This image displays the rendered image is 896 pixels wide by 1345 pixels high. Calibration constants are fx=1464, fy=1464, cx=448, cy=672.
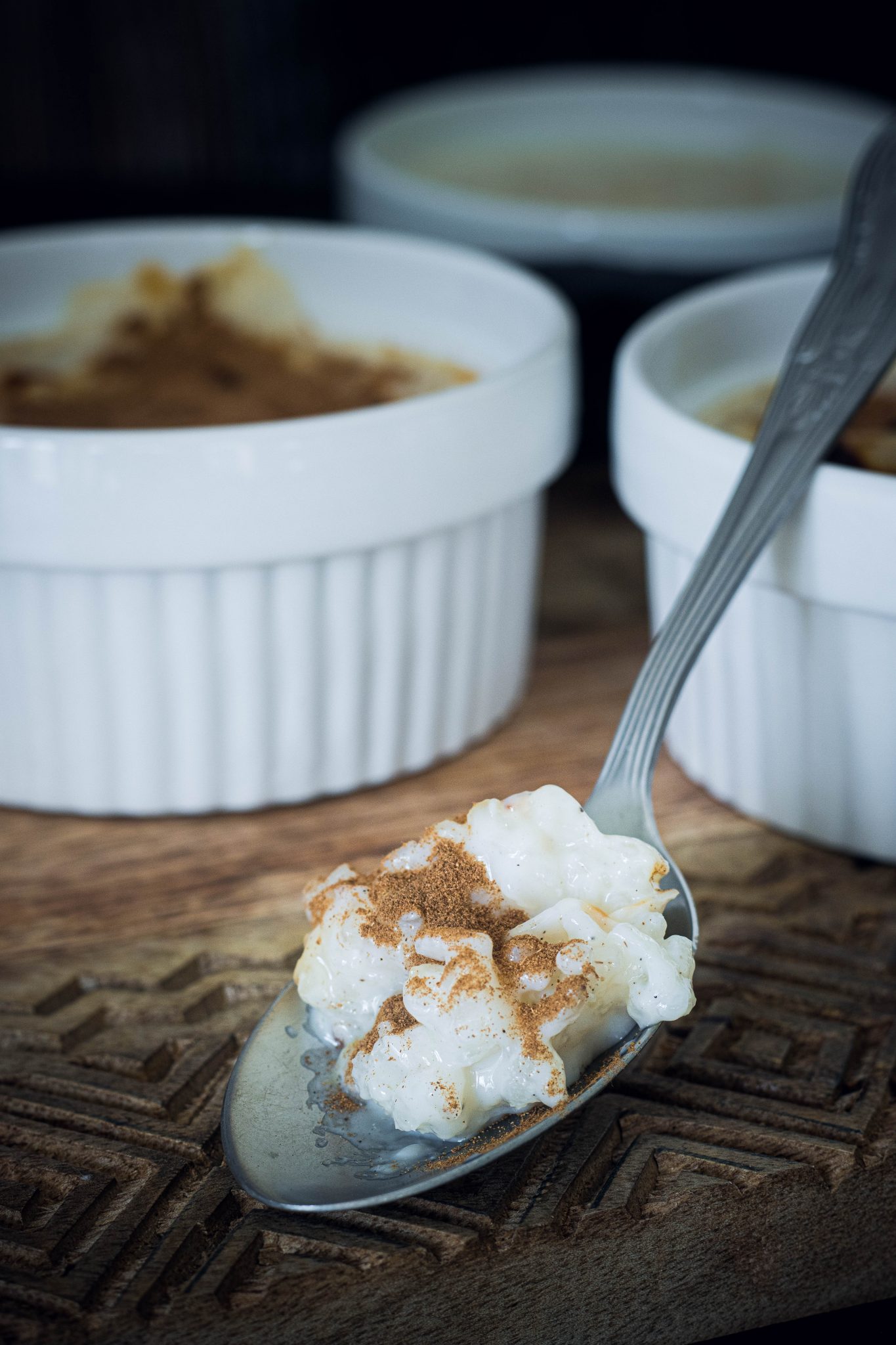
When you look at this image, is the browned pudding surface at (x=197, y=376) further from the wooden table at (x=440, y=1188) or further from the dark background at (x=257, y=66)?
the dark background at (x=257, y=66)

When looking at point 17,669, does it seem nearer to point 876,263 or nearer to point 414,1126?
point 414,1126

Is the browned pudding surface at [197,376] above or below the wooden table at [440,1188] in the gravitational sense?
above

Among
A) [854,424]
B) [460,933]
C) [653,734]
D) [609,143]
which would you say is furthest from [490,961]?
[609,143]

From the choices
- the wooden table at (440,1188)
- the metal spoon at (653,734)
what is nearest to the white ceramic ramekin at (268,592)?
the wooden table at (440,1188)

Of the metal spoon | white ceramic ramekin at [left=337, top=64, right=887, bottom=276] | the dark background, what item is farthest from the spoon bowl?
the dark background

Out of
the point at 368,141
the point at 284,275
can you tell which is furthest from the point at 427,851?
the point at 368,141

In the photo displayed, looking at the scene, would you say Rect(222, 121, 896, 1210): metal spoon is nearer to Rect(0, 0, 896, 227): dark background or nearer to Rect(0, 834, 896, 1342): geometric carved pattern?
Rect(0, 834, 896, 1342): geometric carved pattern
